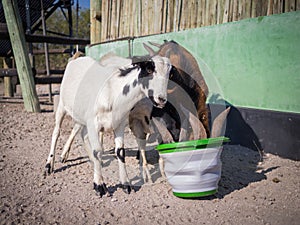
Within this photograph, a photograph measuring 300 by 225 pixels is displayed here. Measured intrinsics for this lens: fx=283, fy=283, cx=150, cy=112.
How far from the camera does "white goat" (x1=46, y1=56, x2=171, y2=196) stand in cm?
270

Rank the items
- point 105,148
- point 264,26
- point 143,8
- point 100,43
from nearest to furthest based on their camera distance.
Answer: point 264,26 → point 105,148 → point 143,8 → point 100,43

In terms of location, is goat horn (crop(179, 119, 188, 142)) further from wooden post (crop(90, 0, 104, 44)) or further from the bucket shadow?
wooden post (crop(90, 0, 104, 44))

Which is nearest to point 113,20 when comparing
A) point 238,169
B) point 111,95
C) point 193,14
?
point 193,14

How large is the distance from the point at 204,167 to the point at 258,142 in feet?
6.59

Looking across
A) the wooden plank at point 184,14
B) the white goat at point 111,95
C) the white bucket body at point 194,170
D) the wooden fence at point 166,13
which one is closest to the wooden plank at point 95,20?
the wooden fence at point 166,13

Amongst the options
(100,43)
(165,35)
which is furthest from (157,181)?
(100,43)

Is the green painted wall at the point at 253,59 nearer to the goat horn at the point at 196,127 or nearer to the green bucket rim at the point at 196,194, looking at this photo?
the goat horn at the point at 196,127

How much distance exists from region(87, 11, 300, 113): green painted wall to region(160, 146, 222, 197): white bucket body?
5.89ft

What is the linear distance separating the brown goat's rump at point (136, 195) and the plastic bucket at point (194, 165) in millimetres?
167

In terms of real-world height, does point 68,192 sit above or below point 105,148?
above

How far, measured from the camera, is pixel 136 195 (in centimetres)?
302

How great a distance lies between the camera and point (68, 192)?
9.87 feet

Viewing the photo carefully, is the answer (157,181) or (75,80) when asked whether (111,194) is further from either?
(75,80)

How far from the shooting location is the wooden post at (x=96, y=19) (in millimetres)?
7383
